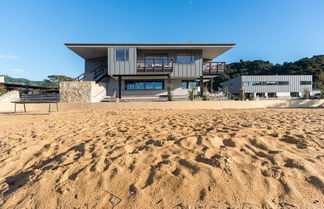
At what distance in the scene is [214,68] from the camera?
53.4 feet

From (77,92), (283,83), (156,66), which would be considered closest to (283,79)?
(283,83)

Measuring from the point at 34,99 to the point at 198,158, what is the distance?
1945cm

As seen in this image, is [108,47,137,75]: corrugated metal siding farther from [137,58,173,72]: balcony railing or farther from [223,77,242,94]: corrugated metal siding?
[223,77,242,94]: corrugated metal siding

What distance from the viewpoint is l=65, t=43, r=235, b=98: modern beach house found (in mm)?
15219

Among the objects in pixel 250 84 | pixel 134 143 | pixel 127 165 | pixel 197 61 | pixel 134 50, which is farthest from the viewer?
pixel 250 84

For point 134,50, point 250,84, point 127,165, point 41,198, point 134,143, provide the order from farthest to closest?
1. point 250,84
2. point 134,50
3. point 134,143
4. point 127,165
5. point 41,198

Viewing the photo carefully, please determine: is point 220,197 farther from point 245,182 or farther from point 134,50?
point 134,50

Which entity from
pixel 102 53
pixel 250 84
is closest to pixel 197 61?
pixel 102 53

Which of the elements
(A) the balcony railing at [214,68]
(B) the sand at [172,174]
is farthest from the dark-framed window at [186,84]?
(B) the sand at [172,174]

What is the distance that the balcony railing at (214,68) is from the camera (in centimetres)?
1598

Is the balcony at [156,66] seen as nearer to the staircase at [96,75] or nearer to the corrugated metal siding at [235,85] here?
the staircase at [96,75]

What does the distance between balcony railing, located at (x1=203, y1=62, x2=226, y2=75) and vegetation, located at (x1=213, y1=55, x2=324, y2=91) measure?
34.4 m

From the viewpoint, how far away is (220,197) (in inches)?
63.6

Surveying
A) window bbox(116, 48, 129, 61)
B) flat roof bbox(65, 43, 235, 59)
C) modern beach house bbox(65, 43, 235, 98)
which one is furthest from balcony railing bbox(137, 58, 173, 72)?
window bbox(116, 48, 129, 61)
